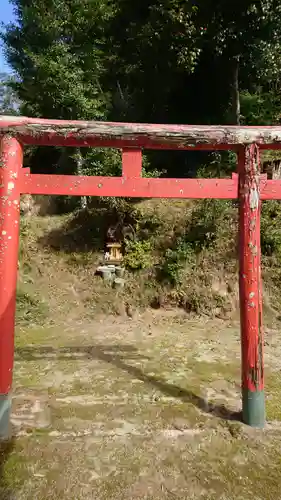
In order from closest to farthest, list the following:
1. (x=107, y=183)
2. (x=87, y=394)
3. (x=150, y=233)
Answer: (x=107, y=183)
(x=87, y=394)
(x=150, y=233)

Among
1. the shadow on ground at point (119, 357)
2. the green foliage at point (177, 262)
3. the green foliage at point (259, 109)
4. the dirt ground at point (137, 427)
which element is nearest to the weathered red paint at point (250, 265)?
the dirt ground at point (137, 427)

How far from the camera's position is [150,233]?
29.3 feet

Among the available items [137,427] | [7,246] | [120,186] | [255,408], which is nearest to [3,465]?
[137,427]

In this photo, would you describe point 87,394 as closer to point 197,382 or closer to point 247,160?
point 197,382

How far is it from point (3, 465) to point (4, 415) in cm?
49

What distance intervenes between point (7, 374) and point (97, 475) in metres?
1.24

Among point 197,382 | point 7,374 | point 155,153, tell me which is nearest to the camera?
point 7,374

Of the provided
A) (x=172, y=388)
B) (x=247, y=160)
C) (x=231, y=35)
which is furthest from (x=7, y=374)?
(x=231, y=35)

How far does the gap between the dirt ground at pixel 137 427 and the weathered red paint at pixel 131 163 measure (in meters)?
2.53

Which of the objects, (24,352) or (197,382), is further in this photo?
(24,352)

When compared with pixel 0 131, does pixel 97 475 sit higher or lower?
lower

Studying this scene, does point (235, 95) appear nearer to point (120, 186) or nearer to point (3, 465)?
point (120, 186)

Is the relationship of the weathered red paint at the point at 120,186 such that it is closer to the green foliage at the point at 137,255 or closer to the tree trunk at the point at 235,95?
the green foliage at the point at 137,255

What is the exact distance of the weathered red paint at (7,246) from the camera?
3.12 metres
